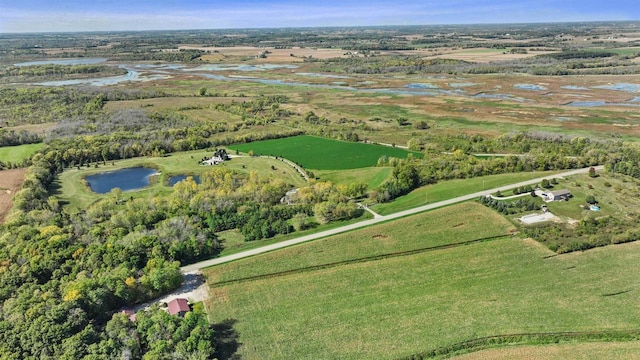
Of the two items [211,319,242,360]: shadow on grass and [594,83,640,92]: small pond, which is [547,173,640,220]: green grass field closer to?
[211,319,242,360]: shadow on grass

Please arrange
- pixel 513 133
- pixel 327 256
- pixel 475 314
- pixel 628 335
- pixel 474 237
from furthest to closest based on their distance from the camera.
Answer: pixel 513 133
pixel 474 237
pixel 327 256
pixel 475 314
pixel 628 335

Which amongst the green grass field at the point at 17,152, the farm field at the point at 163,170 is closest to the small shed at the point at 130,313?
the farm field at the point at 163,170

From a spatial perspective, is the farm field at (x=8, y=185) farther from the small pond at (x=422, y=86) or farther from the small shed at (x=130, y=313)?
the small pond at (x=422, y=86)

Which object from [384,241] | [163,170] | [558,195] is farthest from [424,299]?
[163,170]

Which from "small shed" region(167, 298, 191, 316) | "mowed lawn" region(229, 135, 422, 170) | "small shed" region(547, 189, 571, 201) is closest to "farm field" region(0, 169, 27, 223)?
"small shed" region(167, 298, 191, 316)

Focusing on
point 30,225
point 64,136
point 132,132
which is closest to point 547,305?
point 30,225

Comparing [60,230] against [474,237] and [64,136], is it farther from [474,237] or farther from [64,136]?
[64,136]

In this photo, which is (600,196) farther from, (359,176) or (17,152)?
(17,152)
